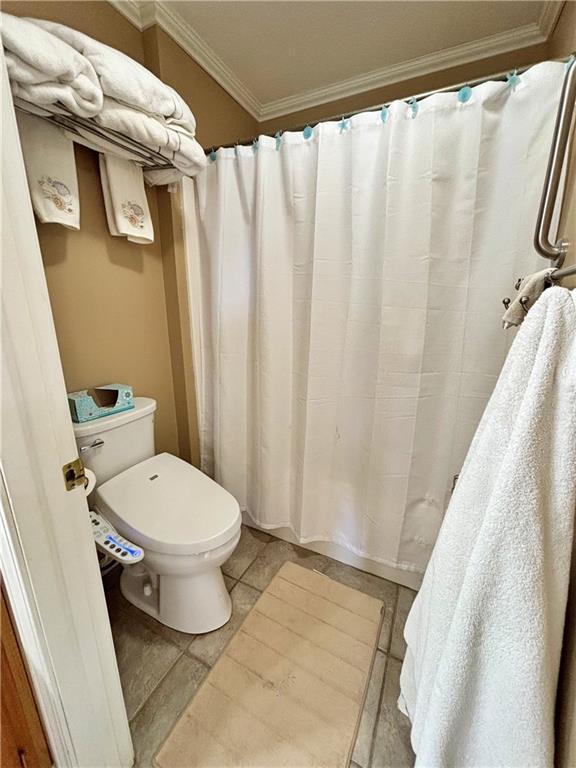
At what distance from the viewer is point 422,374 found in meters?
1.14

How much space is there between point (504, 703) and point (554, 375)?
0.54m

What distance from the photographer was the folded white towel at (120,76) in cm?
84

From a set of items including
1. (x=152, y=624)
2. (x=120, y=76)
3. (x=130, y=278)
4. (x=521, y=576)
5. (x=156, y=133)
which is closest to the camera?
(x=521, y=576)

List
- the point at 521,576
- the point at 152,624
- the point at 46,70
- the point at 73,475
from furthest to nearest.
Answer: the point at 152,624 < the point at 46,70 < the point at 73,475 < the point at 521,576

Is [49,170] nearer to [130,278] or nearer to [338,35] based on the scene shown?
[130,278]

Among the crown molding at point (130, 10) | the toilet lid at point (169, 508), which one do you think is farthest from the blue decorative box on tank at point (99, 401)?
the crown molding at point (130, 10)

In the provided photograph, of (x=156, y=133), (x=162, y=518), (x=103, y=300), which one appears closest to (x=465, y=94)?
(x=156, y=133)

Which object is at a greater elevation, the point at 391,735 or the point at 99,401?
the point at 99,401

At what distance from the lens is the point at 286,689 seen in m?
1.01

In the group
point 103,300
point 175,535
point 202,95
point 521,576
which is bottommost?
point 175,535

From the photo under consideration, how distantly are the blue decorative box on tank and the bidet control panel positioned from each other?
1.21ft

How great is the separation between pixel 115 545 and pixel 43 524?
17.5 inches

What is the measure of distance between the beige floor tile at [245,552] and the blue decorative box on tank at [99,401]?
2.82ft

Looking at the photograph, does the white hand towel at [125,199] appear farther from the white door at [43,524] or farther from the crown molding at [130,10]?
the white door at [43,524]
